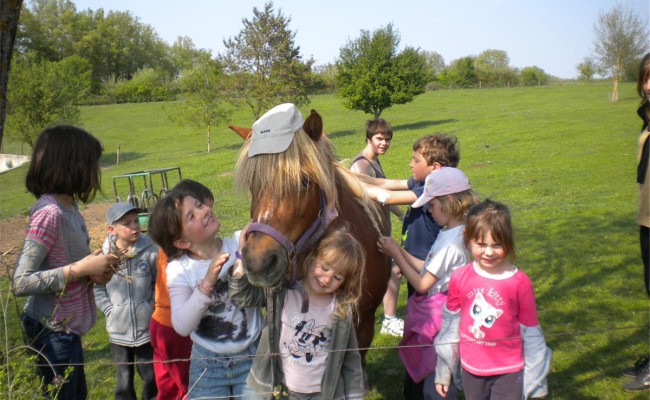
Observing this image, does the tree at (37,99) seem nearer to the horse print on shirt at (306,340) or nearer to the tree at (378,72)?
the tree at (378,72)

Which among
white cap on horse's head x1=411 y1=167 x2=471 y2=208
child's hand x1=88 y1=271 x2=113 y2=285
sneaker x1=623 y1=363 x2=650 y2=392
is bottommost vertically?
sneaker x1=623 y1=363 x2=650 y2=392

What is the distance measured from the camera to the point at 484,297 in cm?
242

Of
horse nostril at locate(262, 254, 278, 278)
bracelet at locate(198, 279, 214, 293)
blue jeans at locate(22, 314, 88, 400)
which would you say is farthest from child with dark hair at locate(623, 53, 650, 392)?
blue jeans at locate(22, 314, 88, 400)

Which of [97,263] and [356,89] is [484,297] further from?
[356,89]

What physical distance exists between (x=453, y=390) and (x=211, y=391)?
1.37 metres

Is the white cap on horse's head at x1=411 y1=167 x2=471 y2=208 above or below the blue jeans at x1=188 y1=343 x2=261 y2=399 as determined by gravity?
above

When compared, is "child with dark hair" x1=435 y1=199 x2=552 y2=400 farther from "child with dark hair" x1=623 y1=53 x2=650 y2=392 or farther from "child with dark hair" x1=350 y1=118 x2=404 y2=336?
"child with dark hair" x1=350 y1=118 x2=404 y2=336

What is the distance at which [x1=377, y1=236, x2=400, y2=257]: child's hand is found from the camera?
9.32 ft

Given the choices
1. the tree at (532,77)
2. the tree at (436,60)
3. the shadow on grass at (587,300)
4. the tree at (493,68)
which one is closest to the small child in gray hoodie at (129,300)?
the shadow on grass at (587,300)

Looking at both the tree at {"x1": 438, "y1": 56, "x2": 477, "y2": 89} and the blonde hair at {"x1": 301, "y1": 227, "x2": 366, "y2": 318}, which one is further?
the tree at {"x1": 438, "y1": 56, "x2": 477, "y2": 89}

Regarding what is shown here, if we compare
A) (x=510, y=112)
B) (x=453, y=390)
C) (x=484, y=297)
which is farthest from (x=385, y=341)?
(x=510, y=112)

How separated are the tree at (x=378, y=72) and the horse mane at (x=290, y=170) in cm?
3003

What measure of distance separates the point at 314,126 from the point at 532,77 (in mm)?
72905

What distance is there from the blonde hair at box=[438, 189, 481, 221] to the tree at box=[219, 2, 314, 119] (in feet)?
87.1
